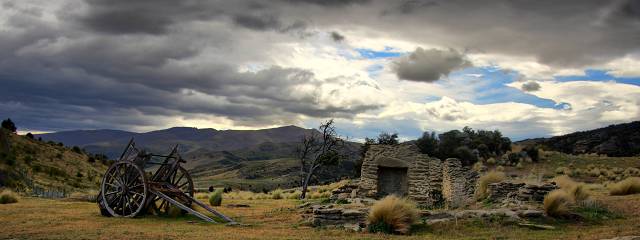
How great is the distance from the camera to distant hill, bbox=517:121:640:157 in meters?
63.9

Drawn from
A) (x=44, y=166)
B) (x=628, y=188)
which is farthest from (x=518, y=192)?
(x=44, y=166)

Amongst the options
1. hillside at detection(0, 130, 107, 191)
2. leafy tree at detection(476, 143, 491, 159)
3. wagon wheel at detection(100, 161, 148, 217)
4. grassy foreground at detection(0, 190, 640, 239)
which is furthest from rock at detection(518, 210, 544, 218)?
leafy tree at detection(476, 143, 491, 159)

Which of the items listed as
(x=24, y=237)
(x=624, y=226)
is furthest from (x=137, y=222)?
(x=624, y=226)

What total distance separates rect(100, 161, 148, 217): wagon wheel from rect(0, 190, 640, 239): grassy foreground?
870mm

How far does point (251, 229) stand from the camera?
1586 cm

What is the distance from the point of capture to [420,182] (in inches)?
974

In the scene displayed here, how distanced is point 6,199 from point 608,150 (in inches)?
2560

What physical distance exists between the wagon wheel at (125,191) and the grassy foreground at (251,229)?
87 centimetres

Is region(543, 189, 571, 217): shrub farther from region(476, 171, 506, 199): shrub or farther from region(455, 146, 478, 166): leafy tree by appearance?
region(455, 146, 478, 166): leafy tree

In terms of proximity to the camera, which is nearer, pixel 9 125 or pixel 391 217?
pixel 391 217

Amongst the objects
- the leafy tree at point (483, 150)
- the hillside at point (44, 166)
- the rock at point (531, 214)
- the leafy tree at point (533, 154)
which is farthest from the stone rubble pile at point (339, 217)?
the leafy tree at point (483, 150)

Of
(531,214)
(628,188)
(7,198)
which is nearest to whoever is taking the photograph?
(531,214)

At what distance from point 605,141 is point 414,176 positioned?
180 ft

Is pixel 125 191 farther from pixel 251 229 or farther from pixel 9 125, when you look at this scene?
pixel 9 125
